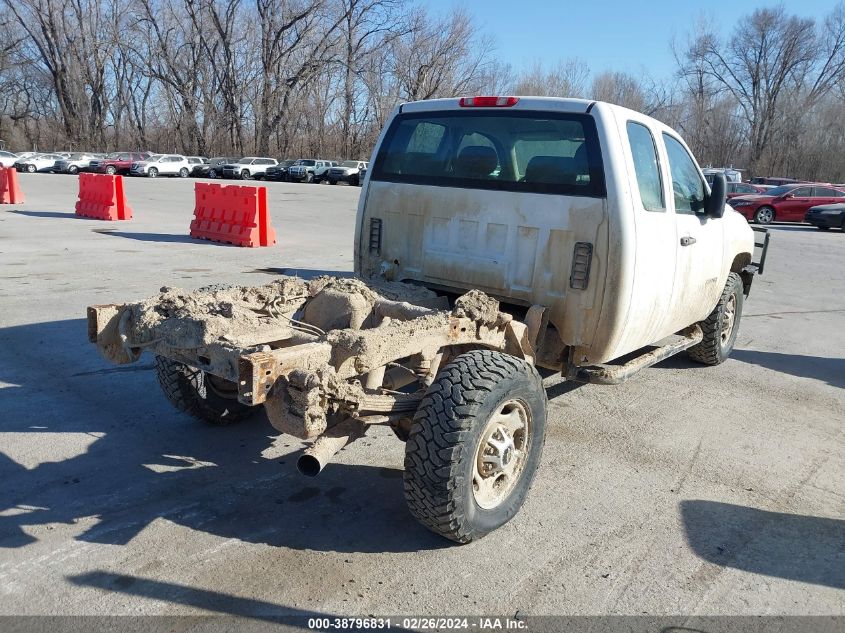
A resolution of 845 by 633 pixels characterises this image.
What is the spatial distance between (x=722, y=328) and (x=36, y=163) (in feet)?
156

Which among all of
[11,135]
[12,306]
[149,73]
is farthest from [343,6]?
[12,306]

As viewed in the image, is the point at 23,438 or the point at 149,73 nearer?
the point at 23,438

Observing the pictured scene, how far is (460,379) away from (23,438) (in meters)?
2.98

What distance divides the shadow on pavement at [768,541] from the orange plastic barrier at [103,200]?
17.1 metres

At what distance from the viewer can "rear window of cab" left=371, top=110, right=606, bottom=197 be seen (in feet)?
15.0

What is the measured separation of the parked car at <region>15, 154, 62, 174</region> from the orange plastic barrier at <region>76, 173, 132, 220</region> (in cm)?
3017

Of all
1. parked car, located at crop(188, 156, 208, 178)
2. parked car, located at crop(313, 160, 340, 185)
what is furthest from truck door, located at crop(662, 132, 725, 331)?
parked car, located at crop(188, 156, 208, 178)

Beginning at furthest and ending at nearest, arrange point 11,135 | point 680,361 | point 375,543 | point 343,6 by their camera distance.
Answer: point 11,135 → point 343,6 → point 680,361 → point 375,543

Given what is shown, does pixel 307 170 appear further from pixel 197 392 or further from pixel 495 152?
pixel 197 392

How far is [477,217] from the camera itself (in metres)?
4.85

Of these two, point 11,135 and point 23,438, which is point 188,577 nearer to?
point 23,438

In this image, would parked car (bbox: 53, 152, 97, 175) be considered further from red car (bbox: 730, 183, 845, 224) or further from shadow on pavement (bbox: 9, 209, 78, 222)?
red car (bbox: 730, 183, 845, 224)

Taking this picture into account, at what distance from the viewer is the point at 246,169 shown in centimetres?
4747

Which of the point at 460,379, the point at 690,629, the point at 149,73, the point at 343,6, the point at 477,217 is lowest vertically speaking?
the point at 690,629
